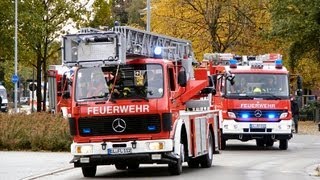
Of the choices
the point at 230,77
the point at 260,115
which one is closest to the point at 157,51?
the point at 230,77

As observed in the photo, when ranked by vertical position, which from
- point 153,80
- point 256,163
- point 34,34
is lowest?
point 256,163

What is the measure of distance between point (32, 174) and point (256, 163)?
22.6ft

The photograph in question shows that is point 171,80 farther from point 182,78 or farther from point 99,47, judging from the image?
point 99,47

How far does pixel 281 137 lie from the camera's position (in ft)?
98.6

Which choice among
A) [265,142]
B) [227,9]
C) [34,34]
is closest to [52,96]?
[34,34]

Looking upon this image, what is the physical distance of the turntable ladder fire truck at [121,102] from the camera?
1864 centimetres

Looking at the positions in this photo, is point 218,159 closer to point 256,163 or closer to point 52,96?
point 256,163

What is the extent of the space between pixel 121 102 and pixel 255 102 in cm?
1140

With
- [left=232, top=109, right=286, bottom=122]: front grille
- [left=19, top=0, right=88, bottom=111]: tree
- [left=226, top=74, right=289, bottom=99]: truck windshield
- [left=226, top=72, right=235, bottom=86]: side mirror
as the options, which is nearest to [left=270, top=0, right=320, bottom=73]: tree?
[left=19, top=0, right=88, bottom=111]: tree

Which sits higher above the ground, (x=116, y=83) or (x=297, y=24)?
(x=297, y=24)

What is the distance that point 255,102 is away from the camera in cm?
2942

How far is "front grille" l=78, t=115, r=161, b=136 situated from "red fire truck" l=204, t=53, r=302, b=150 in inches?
424

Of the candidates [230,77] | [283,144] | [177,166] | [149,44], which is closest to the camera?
[177,166]

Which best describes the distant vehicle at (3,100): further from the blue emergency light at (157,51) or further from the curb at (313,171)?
the blue emergency light at (157,51)
